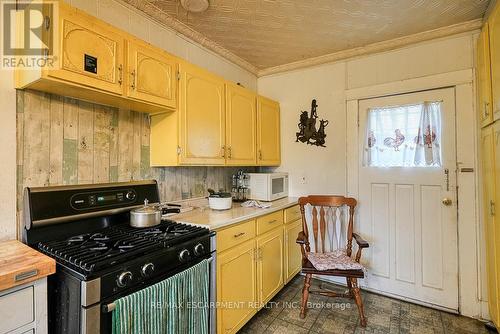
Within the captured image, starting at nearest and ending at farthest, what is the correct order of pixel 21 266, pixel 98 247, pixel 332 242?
pixel 21 266 → pixel 98 247 → pixel 332 242

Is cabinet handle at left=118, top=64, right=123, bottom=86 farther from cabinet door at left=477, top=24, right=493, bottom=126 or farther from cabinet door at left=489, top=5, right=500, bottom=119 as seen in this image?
cabinet door at left=477, top=24, right=493, bottom=126

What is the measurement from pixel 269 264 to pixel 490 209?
1660 mm

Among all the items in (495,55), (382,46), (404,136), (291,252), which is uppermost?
(382,46)

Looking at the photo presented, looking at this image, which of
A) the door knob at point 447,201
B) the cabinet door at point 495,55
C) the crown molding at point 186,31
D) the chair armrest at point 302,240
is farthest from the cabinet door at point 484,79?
the crown molding at point 186,31

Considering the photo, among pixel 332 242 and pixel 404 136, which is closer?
pixel 404 136

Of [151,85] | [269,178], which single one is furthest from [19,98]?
[269,178]

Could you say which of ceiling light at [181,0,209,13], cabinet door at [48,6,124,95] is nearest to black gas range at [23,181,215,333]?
cabinet door at [48,6,124,95]

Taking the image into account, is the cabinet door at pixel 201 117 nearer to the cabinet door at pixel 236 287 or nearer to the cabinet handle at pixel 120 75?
the cabinet handle at pixel 120 75

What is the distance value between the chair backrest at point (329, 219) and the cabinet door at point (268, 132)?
613 mm

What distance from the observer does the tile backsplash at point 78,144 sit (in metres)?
1.35

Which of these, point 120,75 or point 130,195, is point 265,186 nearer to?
point 130,195

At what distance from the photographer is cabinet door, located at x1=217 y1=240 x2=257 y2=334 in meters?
1.67

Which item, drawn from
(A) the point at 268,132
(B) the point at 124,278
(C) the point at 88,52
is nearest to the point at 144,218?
(B) the point at 124,278

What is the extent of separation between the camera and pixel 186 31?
220cm
